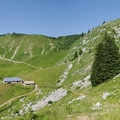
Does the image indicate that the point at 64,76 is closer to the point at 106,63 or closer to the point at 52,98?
the point at 52,98

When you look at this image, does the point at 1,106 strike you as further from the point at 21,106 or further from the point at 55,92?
the point at 55,92

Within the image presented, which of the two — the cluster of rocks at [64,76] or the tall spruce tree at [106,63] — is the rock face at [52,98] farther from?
the cluster of rocks at [64,76]

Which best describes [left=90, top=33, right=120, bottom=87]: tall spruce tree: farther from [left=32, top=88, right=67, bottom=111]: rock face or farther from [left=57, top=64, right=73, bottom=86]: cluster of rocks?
[left=57, top=64, right=73, bottom=86]: cluster of rocks

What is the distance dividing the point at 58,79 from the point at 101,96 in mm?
70157

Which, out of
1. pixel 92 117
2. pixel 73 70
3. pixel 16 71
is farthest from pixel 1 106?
pixel 16 71

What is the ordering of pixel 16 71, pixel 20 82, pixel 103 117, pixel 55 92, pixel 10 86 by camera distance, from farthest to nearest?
1. pixel 16 71
2. pixel 20 82
3. pixel 10 86
4. pixel 55 92
5. pixel 103 117

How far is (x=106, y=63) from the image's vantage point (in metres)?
62.1

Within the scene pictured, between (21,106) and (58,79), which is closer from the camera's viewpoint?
(21,106)

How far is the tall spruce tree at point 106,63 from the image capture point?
201ft

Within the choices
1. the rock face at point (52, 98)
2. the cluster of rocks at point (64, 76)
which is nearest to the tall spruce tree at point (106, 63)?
the rock face at point (52, 98)

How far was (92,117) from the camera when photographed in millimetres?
23500

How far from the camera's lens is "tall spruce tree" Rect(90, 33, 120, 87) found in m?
61.1

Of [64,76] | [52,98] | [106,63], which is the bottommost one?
[52,98]

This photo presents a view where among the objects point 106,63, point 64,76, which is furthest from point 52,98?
point 64,76
